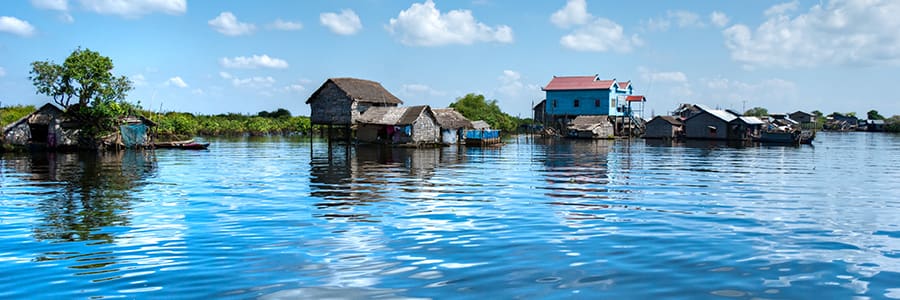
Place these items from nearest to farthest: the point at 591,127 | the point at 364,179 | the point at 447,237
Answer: the point at 447,237 → the point at 364,179 → the point at 591,127

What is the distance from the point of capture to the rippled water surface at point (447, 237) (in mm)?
7707

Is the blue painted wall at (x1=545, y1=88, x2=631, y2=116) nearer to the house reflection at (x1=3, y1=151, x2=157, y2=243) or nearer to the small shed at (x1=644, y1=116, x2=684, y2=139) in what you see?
the small shed at (x1=644, y1=116, x2=684, y2=139)

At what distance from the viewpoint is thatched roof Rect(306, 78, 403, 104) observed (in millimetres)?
45219

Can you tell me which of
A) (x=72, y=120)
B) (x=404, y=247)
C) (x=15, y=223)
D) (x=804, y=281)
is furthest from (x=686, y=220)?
(x=72, y=120)

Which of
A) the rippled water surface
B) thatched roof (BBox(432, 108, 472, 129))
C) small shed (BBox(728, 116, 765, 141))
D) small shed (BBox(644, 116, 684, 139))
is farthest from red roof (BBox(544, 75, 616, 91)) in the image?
the rippled water surface

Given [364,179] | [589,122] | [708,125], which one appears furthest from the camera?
[589,122]

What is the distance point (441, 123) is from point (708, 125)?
99.7ft

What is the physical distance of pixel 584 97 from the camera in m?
65.4

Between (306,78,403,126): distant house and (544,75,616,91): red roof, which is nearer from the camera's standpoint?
(306,78,403,126): distant house

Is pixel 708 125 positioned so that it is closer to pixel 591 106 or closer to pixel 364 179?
pixel 591 106

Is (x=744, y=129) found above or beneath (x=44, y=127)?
beneath

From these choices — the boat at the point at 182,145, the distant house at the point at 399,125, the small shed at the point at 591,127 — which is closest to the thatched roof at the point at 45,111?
the boat at the point at 182,145

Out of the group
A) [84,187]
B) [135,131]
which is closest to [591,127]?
[135,131]

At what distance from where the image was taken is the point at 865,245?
10.2m
